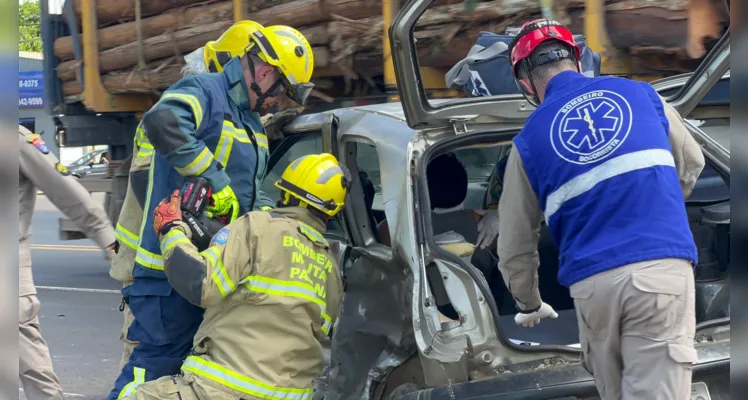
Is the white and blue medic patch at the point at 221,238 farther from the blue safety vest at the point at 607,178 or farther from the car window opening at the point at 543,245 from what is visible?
the blue safety vest at the point at 607,178

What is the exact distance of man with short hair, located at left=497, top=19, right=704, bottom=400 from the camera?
290 centimetres

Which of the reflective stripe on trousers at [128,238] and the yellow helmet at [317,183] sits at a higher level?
the yellow helmet at [317,183]

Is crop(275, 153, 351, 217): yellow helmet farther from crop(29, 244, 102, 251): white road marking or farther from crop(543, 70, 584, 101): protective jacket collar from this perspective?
crop(29, 244, 102, 251): white road marking

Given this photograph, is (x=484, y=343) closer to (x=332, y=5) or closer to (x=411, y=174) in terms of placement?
(x=411, y=174)

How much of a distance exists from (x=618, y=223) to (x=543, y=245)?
2.13 meters

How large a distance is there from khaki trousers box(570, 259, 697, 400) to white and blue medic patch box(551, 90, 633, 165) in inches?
14.0

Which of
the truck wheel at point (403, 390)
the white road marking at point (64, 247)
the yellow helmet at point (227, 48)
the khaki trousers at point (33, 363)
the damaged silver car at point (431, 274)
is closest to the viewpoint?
the damaged silver car at point (431, 274)

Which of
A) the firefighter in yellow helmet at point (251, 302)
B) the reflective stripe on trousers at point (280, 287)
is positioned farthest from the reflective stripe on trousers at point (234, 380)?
the reflective stripe on trousers at point (280, 287)

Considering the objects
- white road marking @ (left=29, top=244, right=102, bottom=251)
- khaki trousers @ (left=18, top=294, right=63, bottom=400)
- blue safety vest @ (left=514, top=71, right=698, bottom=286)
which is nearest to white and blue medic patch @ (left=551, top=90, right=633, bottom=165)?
blue safety vest @ (left=514, top=71, right=698, bottom=286)

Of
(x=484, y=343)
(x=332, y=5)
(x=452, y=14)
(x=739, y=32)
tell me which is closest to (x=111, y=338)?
(x=332, y=5)

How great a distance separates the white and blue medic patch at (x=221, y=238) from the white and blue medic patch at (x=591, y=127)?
1213mm

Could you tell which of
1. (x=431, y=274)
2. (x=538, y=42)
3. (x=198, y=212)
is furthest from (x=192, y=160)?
(x=538, y=42)

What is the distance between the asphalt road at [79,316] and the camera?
6.44 m

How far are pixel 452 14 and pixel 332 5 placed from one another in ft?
3.69
